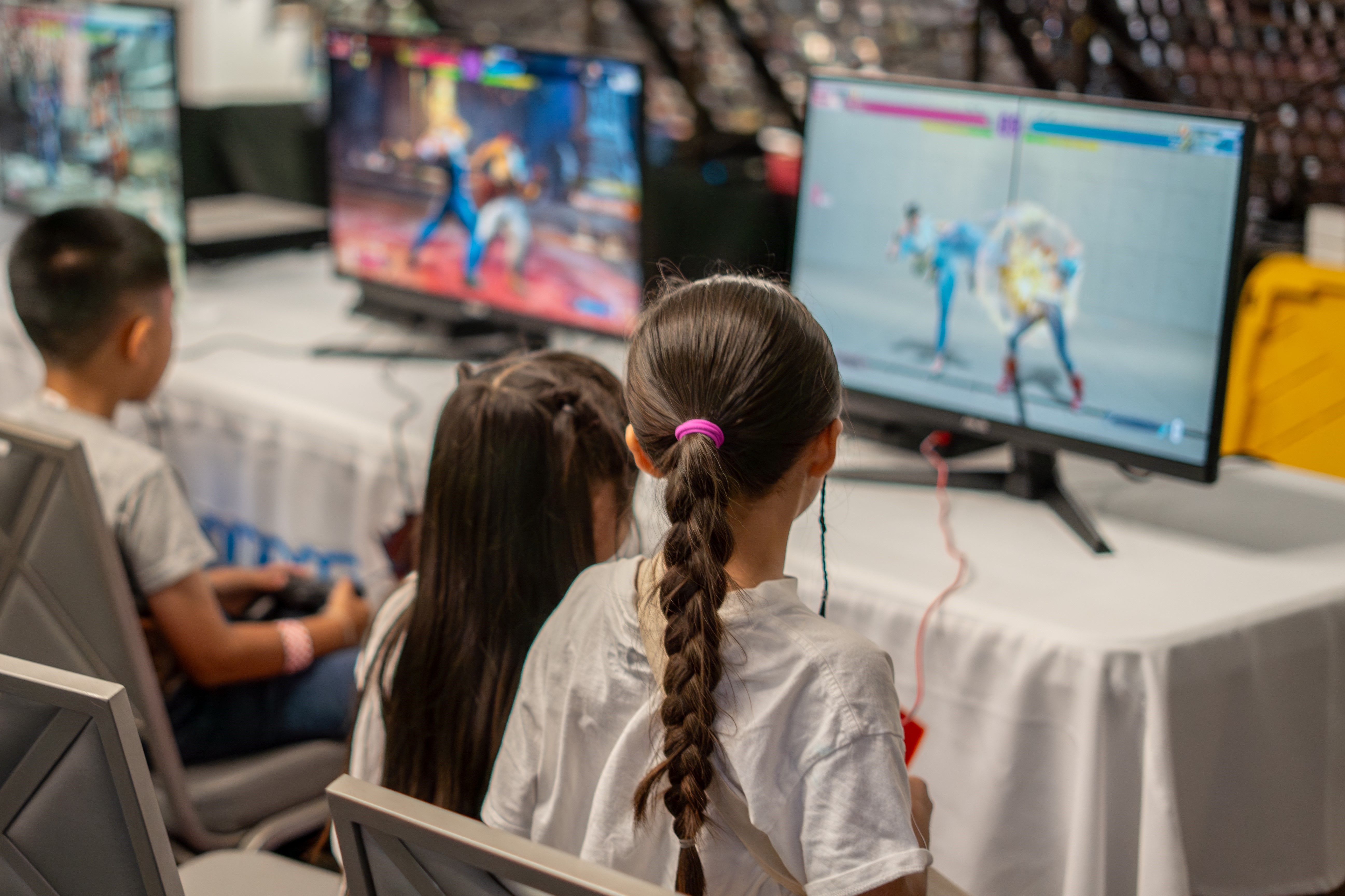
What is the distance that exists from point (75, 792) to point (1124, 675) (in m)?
0.92

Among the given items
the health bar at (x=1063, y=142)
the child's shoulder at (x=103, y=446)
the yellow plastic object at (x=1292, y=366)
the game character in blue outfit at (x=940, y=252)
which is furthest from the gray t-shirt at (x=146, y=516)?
the yellow plastic object at (x=1292, y=366)

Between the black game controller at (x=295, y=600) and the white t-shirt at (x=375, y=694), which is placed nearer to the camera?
the white t-shirt at (x=375, y=694)

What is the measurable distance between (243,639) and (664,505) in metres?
0.84

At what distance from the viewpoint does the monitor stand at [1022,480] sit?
1517 millimetres

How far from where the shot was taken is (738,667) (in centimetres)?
85

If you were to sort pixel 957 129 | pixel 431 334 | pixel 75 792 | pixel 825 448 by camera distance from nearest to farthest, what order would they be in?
pixel 75 792 → pixel 825 448 → pixel 957 129 → pixel 431 334

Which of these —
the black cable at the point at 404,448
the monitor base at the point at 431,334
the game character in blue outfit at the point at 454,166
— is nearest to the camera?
the black cable at the point at 404,448

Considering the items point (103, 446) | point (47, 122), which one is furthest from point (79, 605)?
point (47, 122)

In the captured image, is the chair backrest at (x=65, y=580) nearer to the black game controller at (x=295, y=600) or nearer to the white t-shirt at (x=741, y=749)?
the black game controller at (x=295, y=600)

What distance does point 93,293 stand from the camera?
159cm

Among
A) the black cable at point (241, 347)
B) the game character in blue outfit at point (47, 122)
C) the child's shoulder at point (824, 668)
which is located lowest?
the black cable at point (241, 347)

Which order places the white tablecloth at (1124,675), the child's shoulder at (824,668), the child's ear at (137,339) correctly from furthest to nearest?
the child's ear at (137,339) → the white tablecloth at (1124,675) → the child's shoulder at (824,668)

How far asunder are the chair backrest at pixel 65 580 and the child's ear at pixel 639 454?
610mm

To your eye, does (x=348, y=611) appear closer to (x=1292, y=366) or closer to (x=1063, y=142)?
(x=1063, y=142)
